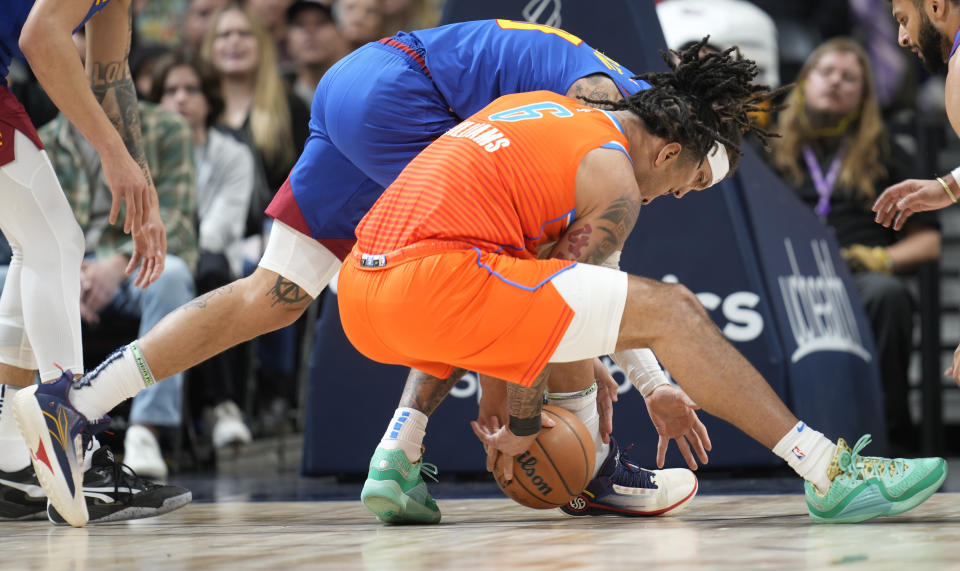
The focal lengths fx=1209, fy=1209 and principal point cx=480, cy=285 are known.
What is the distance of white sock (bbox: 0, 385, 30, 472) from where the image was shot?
127 inches

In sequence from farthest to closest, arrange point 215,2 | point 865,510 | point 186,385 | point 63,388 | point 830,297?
point 215,2 → point 186,385 → point 830,297 → point 63,388 → point 865,510

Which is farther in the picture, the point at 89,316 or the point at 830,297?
the point at 89,316

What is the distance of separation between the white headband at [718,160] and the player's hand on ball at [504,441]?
729 millimetres

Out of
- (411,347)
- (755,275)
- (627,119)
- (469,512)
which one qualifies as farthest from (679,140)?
(755,275)

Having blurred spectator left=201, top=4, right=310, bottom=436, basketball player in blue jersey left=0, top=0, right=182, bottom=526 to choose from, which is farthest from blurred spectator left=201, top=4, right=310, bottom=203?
basketball player in blue jersey left=0, top=0, right=182, bottom=526

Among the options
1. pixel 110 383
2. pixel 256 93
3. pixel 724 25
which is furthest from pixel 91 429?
pixel 724 25

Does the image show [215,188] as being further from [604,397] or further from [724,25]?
[604,397]

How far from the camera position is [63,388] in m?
3.04

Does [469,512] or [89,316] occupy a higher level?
[89,316]

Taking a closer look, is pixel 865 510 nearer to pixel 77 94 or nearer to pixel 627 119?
pixel 627 119

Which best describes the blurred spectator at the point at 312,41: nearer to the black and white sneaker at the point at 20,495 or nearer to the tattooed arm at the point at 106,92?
the tattooed arm at the point at 106,92

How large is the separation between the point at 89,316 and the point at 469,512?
92.5 inches

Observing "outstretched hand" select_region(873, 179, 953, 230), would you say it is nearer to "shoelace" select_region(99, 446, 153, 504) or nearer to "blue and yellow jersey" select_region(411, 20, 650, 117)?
"blue and yellow jersey" select_region(411, 20, 650, 117)

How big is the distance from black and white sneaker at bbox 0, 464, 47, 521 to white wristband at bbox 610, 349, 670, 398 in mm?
1609
